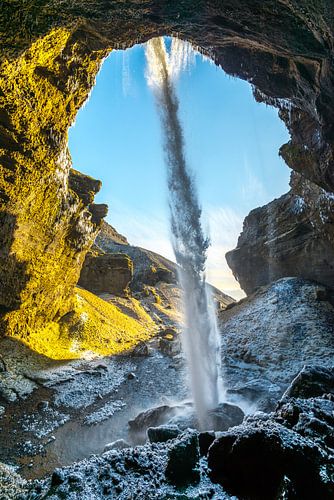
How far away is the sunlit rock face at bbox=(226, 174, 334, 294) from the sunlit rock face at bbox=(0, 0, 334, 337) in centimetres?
736

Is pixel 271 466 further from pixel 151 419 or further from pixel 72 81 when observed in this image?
pixel 72 81

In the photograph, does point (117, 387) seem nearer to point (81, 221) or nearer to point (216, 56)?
point (81, 221)

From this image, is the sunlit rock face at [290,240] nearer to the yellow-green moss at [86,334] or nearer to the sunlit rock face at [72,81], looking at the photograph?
the sunlit rock face at [72,81]

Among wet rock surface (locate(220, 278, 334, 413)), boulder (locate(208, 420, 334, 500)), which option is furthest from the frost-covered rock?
wet rock surface (locate(220, 278, 334, 413))

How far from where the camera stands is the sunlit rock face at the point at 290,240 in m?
24.2

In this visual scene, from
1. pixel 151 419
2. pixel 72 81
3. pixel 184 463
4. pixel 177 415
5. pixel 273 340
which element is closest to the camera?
pixel 184 463

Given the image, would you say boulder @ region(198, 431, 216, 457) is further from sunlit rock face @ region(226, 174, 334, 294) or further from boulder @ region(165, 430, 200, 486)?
sunlit rock face @ region(226, 174, 334, 294)

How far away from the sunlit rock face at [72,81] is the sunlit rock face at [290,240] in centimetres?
736

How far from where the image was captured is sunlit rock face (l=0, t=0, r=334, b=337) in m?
8.62

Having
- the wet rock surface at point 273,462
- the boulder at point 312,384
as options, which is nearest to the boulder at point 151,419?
the boulder at point 312,384

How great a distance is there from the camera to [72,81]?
636 inches

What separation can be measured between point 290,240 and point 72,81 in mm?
25171

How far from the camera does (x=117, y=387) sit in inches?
730

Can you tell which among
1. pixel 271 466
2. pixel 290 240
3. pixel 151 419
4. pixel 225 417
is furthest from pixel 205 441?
pixel 290 240
